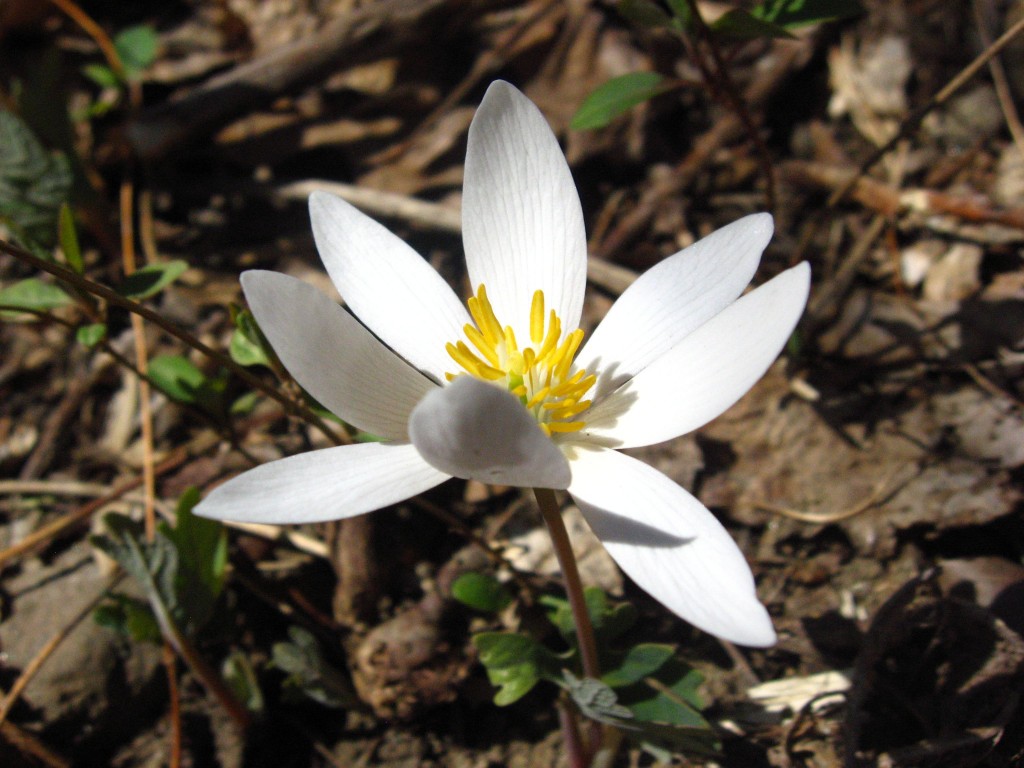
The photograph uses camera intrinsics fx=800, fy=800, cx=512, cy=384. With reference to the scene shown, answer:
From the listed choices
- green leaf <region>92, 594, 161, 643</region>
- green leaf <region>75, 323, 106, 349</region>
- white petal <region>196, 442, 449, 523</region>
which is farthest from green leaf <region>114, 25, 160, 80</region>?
white petal <region>196, 442, 449, 523</region>

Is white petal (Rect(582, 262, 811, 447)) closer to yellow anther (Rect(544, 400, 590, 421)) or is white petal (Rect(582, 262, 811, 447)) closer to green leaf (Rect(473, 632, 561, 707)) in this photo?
yellow anther (Rect(544, 400, 590, 421))

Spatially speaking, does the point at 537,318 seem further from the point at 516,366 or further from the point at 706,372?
the point at 706,372

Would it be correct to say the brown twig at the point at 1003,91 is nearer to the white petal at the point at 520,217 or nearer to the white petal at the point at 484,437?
the white petal at the point at 520,217

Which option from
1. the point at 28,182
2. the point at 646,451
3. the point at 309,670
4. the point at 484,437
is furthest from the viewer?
the point at 28,182

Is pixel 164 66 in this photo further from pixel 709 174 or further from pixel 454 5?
pixel 709 174

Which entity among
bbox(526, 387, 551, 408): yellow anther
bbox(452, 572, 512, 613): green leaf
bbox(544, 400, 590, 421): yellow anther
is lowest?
bbox(452, 572, 512, 613): green leaf

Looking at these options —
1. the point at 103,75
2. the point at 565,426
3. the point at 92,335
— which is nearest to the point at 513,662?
the point at 565,426

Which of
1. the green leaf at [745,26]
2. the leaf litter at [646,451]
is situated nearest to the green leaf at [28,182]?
the leaf litter at [646,451]
